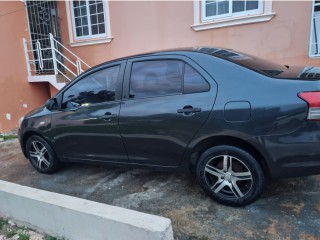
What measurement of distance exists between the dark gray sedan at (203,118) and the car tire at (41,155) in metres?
0.44

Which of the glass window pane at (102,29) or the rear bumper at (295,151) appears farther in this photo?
the glass window pane at (102,29)

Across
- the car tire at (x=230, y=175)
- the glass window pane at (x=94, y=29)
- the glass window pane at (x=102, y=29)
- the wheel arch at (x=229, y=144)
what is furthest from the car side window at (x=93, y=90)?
the glass window pane at (x=94, y=29)

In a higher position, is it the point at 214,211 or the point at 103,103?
the point at 103,103

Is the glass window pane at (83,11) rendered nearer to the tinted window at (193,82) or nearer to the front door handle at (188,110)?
the tinted window at (193,82)

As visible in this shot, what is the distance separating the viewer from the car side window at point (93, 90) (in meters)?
3.36

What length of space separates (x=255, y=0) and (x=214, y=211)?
16.7 feet

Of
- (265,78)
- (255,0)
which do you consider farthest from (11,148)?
(255,0)

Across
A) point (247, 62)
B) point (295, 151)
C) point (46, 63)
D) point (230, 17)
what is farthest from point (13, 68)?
point (295, 151)

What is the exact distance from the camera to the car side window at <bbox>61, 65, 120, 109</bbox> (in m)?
3.36

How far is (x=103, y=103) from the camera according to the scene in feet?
11.0

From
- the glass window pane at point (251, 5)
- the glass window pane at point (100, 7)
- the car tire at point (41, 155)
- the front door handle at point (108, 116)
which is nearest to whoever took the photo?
the front door handle at point (108, 116)

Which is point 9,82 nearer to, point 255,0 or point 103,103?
point 103,103

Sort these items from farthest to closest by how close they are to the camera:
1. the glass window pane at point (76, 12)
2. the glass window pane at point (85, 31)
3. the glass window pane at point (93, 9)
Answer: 1. the glass window pane at point (76, 12)
2. the glass window pane at point (85, 31)
3. the glass window pane at point (93, 9)

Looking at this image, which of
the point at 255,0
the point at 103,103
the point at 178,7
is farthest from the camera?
the point at 178,7
